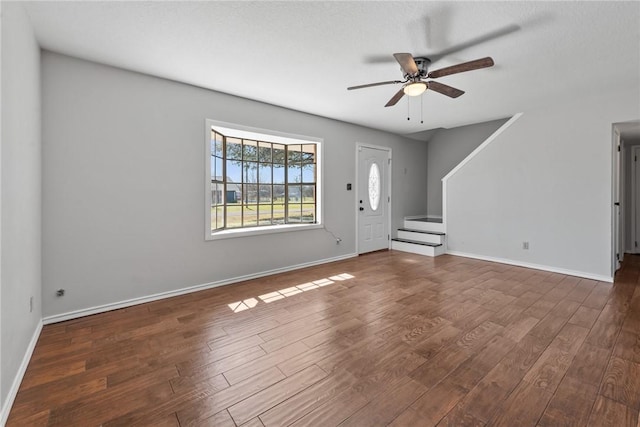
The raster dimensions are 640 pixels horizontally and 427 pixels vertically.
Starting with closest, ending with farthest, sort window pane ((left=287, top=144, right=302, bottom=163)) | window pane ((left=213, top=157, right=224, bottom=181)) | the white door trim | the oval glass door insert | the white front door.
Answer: window pane ((left=213, top=157, right=224, bottom=181)), window pane ((left=287, top=144, right=302, bottom=163)), the white door trim, the white front door, the oval glass door insert

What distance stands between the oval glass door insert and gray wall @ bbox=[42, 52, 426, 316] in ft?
8.09

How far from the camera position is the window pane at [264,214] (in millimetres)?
4602

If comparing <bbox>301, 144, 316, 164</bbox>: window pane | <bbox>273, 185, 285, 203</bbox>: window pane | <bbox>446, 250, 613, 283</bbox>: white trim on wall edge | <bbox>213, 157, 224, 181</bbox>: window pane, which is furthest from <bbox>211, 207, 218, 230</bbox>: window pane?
<bbox>446, 250, 613, 283</bbox>: white trim on wall edge

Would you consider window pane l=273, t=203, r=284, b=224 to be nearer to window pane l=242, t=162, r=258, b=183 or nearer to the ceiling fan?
window pane l=242, t=162, r=258, b=183

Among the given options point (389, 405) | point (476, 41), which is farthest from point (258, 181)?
point (389, 405)

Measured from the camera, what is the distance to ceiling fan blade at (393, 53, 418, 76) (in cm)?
226

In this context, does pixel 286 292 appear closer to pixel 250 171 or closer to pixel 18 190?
pixel 250 171

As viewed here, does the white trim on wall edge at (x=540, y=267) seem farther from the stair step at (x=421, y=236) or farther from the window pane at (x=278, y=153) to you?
the window pane at (x=278, y=153)

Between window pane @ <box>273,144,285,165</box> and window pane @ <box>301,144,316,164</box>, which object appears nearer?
window pane @ <box>273,144,285,165</box>

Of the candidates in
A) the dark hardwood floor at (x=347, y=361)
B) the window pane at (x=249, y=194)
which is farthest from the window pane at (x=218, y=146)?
the dark hardwood floor at (x=347, y=361)

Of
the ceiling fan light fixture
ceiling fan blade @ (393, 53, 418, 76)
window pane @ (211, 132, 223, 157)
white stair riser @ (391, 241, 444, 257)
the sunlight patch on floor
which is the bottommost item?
the sunlight patch on floor

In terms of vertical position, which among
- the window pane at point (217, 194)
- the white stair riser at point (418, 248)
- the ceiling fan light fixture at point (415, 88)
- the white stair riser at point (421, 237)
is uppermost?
the ceiling fan light fixture at point (415, 88)

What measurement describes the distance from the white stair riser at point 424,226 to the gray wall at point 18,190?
594 centimetres

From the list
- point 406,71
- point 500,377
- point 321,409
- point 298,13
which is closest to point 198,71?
point 298,13
